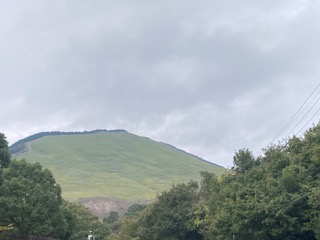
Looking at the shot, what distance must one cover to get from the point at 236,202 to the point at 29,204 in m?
17.2

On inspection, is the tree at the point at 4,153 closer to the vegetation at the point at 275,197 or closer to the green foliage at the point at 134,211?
the vegetation at the point at 275,197

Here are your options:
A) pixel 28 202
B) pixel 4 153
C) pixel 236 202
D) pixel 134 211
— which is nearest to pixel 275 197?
pixel 236 202

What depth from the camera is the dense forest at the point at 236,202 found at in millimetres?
33250

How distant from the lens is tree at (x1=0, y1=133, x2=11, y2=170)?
135 feet

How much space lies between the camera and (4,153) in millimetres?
41844

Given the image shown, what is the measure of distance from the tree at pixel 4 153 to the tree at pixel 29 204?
71cm

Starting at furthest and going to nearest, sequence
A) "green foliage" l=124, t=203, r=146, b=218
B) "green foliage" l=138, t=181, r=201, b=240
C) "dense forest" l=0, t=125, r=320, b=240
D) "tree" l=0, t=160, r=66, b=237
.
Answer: "green foliage" l=124, t=203, r=146, b=218
"green foliage" l=138, t=181, r=201, b=240
"tree" l=0, t=160, r=66, b=237
"dense forest" l=0, t=125, r=320, b=240

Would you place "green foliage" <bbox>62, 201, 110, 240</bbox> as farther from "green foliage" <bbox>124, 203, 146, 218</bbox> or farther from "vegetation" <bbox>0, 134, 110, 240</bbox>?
"green foliage" <bbox>124, 203, 146, 218</bbox>

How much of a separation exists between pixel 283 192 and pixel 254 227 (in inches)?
133

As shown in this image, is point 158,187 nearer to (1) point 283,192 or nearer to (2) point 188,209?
(2) point 188,209

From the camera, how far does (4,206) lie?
38469 millimetres

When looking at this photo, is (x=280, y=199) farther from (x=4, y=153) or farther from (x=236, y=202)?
(x=4, y=153)

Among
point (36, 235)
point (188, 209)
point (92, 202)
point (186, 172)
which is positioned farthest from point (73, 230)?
point (186, 172)

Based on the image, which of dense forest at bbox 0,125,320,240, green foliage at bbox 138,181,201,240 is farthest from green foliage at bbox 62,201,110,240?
green foliage at bbox 138,181,201,240
